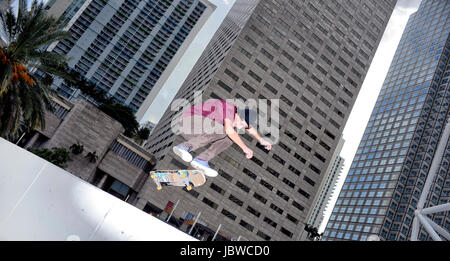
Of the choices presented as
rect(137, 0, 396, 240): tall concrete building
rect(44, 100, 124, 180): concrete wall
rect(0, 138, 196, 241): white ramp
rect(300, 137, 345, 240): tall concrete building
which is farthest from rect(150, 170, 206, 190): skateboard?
rect(300, 137, 345, 240): tall concrete building

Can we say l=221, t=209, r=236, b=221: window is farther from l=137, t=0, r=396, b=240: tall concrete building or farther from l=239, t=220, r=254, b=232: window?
l=239, t=220, r=254, b=232: window

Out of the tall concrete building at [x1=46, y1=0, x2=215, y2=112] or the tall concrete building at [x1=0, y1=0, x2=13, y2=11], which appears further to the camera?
the tall concrete building at [x1=46, y1=0, x2=215, y2=112]

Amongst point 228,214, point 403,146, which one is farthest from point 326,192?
point 228,214

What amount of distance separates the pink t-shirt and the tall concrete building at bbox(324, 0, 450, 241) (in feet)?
335

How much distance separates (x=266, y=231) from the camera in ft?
206

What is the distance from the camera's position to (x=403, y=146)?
11219cm

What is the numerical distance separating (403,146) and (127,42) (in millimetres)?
107466

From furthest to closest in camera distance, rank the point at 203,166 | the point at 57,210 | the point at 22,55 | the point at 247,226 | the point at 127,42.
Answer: the point at 127,42 < the point at 247,226 < the point at 22,55 < the point at 203,166 < the point at 57,210

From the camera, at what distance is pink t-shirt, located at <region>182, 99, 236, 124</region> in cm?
559

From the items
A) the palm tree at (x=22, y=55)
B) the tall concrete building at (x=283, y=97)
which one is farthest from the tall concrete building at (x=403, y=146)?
the palm tree at (x=22, y=55)

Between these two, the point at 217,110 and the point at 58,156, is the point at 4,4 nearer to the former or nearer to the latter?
the point at 217,110

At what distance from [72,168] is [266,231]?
1545 inches

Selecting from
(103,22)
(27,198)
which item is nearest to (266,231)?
(27,198)

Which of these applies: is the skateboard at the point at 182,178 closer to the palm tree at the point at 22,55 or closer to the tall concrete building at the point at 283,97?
the palm tree at the point at 22,55
